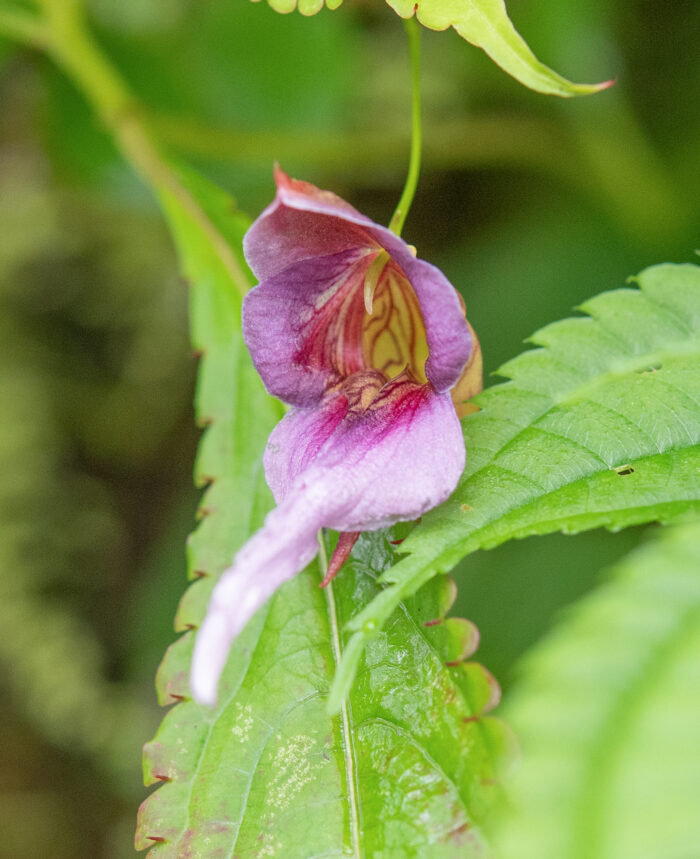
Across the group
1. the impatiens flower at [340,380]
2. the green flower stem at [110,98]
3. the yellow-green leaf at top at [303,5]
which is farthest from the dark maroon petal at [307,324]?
the green flower stem at [110,98]

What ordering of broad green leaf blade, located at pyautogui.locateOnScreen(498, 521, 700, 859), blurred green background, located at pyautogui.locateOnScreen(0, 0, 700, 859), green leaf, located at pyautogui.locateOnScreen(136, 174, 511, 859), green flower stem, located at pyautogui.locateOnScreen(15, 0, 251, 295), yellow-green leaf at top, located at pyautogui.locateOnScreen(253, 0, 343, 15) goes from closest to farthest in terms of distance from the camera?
broad green leaf blade, located at pyautogui.locateOnScreen(498, 521, 700, 859) → green leaf, located at pyautogui.locateOnScreen(136, 174, 511, 859) → yellow-green leaf at top, located at pyautogui.locateOnScreen(253, 0, 343, 15) → green flower stem, located at pyautogui.locateOnScreen(15, 0, 251, 295) → blurred green background, located at pyautogui.locateOnScreen(0, 0, 700, 859)

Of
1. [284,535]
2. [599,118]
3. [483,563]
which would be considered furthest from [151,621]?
[599,118]

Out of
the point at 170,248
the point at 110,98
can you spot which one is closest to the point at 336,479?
the point at 110,98

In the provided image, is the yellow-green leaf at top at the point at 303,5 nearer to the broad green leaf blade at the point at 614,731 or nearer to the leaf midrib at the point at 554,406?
the leaf midrib at the point at 554,406

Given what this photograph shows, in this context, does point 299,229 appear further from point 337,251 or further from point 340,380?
point 340,380

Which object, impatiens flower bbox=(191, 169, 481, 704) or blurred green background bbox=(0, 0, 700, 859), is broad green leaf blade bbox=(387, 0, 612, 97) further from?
blurred green background bbox=(0, 0, 700, 859)

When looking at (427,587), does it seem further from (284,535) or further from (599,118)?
(599,118)

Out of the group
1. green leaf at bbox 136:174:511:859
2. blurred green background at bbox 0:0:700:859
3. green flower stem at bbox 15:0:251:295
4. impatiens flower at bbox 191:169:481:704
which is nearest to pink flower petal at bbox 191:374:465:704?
impatiens flower at bbox 191:169:481:704
